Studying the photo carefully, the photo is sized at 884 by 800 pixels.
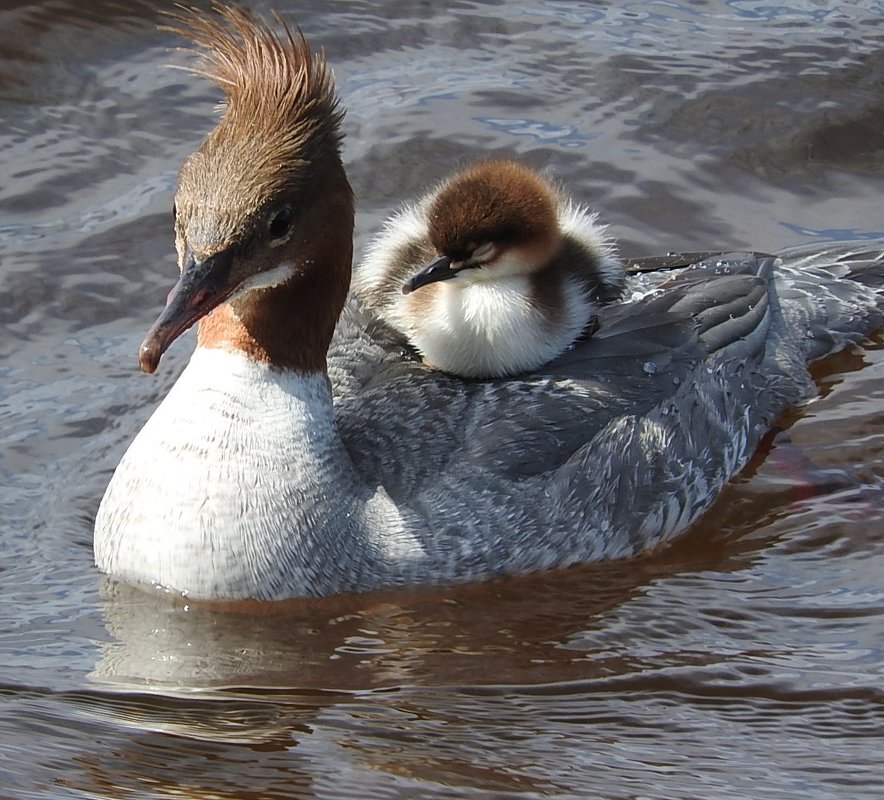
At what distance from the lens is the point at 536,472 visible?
6.33m

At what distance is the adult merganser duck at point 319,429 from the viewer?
5.64 m

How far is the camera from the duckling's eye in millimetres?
6316

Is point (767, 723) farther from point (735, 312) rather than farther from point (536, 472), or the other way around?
point (735, 312)

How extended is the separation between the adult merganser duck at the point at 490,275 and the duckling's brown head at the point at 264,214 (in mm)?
445

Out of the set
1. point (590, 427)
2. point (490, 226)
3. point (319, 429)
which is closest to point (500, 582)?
point (590, 427)

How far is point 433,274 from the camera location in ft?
20.5

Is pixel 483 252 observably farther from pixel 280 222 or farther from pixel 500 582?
pixel 500 582

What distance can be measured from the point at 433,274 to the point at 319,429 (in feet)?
2.48

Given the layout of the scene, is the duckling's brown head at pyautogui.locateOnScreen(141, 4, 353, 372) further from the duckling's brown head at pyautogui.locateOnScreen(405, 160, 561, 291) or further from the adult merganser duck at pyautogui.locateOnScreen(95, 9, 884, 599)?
the duckling's brown head at pyautogui.locateOnScreen(405, 160, 561, 291)

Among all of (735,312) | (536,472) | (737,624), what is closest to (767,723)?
(737,624)

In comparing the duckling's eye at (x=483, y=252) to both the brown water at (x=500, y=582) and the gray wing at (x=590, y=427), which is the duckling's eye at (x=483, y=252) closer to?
the gray wing at (x=590, y=427)

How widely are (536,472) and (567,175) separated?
121 inches

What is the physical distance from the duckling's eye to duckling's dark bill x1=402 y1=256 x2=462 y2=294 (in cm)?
8

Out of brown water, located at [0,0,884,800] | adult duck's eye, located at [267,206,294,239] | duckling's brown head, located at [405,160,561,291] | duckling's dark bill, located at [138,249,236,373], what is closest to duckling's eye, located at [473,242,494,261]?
duckling's brown head, located at [405,160,561,291]
